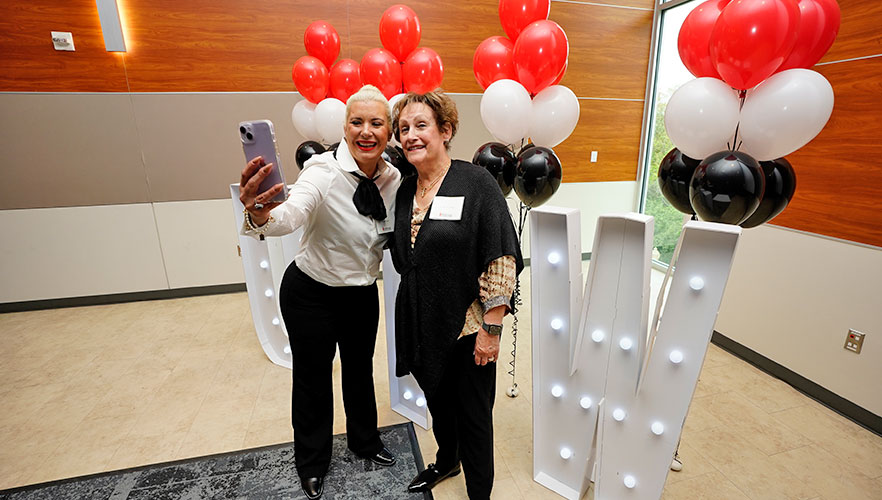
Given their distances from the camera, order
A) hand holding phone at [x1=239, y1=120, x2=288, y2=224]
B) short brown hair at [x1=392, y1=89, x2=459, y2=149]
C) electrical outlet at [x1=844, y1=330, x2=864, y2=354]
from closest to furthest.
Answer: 1. hand holding phone at [x1=239, y1=120, x2=288, y2=224]
2. short brown hair at [x1=392, y1=89, x2=459, y2=149]
3. electrical outlet at [x1=844, y1=330, x2=864, y2=354]

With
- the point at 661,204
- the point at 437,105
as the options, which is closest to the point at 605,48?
the point at 661,204

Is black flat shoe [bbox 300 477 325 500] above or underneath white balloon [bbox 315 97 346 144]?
underneath

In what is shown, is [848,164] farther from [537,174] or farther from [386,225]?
[386,225]

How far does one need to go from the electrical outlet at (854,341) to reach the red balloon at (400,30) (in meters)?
3.05

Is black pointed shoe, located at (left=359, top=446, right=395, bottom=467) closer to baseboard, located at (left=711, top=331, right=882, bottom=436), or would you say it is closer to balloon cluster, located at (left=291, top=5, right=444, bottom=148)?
balloon cluster, located at (left=291, top=5, right=444, bottom=148)

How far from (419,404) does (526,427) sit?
58cm

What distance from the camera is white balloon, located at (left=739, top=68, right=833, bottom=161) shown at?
4.40 feet

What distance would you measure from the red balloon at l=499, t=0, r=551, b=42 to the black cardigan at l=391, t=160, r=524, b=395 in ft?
4.53

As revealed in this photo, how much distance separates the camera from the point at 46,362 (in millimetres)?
2781

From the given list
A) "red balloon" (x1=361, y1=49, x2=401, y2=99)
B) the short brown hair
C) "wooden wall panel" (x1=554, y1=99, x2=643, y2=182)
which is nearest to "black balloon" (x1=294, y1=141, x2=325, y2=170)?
"red balloon" (x1=361, y1=49, x2=401, y2=99)

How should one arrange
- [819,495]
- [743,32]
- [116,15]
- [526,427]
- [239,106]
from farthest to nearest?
[239,106], [116,15], [526,427], [819,495], [743,32]

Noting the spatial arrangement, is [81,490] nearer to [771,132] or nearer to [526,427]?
[526,427]

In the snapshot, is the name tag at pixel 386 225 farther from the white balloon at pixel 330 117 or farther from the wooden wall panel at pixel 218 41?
the wooden wall panel at pixel 218 41

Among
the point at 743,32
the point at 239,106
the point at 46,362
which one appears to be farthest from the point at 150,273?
the point at 743,32
